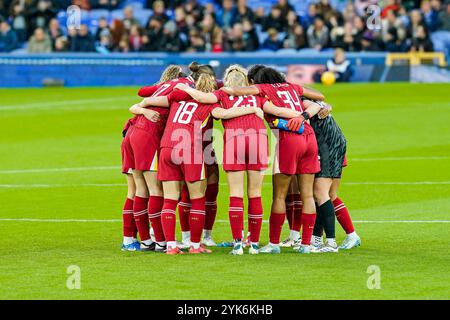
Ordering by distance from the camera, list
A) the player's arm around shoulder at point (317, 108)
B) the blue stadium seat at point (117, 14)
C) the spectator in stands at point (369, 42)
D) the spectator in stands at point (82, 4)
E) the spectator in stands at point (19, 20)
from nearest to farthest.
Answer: the player's arm around shoulder at point (317, 108) → the spectator in stands at point (369, 42) → the spectator in stands at point (19, 20) → the spectator in stands at point (82, 4) → the blue stadium seat at point (117, 14)

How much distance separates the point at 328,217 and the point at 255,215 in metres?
0.88

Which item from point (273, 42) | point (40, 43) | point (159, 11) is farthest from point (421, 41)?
point (40, 43)

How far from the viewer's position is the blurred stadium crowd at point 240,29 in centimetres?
3819

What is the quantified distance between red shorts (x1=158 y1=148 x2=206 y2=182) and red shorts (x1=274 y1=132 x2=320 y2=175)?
2.71 ft

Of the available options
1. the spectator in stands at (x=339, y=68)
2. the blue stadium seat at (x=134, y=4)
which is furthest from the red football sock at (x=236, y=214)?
the blue stadium seat at (x=134, y=4)

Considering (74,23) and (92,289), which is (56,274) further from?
(74,23)

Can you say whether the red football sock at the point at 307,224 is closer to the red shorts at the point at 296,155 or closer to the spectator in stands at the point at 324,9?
the red shorts at the point at 296,155

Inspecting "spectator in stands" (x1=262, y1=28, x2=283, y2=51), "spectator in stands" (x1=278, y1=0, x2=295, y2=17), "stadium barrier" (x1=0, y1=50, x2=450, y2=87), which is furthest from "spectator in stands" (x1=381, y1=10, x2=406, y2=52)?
"spectator in stands" (x1=278, y1=0, x2=295, y2=17)

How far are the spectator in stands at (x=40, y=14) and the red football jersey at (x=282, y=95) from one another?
1157 inches

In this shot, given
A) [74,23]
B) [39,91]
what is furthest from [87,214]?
[74,23]

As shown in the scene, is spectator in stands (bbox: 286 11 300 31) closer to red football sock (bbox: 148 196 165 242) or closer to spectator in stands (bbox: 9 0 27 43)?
spectator in stands (bbox: 9 0 27 43)

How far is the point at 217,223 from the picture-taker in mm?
15680

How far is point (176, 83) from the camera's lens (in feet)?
42.7
